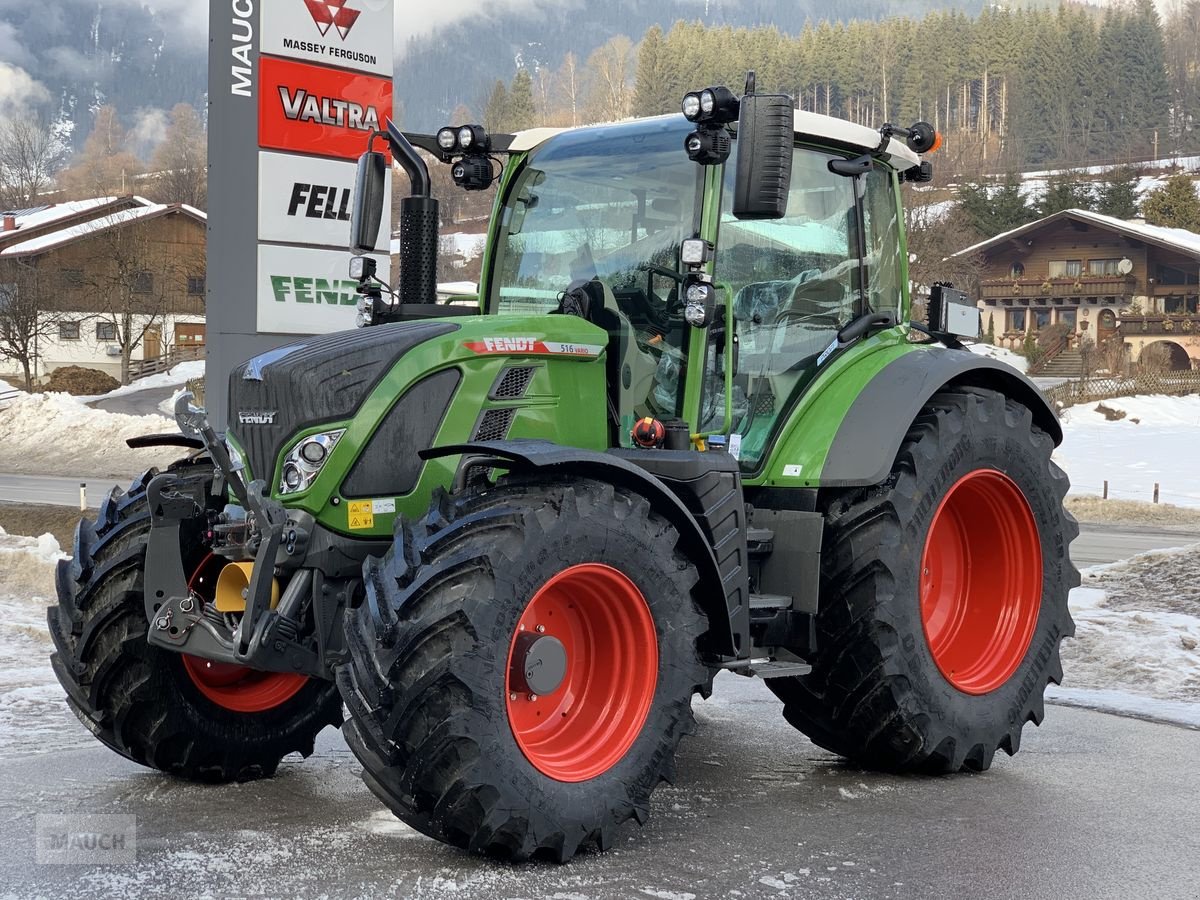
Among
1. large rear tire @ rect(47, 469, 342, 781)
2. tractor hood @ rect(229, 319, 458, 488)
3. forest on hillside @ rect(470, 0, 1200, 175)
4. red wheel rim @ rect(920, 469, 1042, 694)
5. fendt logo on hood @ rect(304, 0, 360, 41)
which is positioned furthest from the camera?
forest on hillside @ rect(470, 0, 1200, 175)

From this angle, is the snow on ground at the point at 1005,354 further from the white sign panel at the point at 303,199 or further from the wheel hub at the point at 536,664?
the wheel hub at the point at 536,664

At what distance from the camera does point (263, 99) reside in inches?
397

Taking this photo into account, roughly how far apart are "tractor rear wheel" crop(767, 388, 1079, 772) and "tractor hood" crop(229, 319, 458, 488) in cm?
200

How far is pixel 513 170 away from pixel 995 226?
6763cm

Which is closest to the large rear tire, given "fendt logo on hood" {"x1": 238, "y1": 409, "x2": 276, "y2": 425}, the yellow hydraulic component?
the yellow hydraulic component

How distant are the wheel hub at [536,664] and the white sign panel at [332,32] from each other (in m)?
6.48

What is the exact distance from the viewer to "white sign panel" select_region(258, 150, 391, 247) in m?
10.2

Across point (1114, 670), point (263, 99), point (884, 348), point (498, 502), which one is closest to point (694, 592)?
point (498, 502)

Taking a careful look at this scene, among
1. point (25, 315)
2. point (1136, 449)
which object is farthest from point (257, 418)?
point (25, 315)

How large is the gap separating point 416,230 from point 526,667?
229 centimetres

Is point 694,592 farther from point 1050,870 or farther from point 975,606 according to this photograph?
point 975,606

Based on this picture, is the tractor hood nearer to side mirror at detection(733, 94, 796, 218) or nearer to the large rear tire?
the large rear tire

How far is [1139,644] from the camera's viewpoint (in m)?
8.71

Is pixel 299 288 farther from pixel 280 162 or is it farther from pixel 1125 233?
pixel 1125 233
